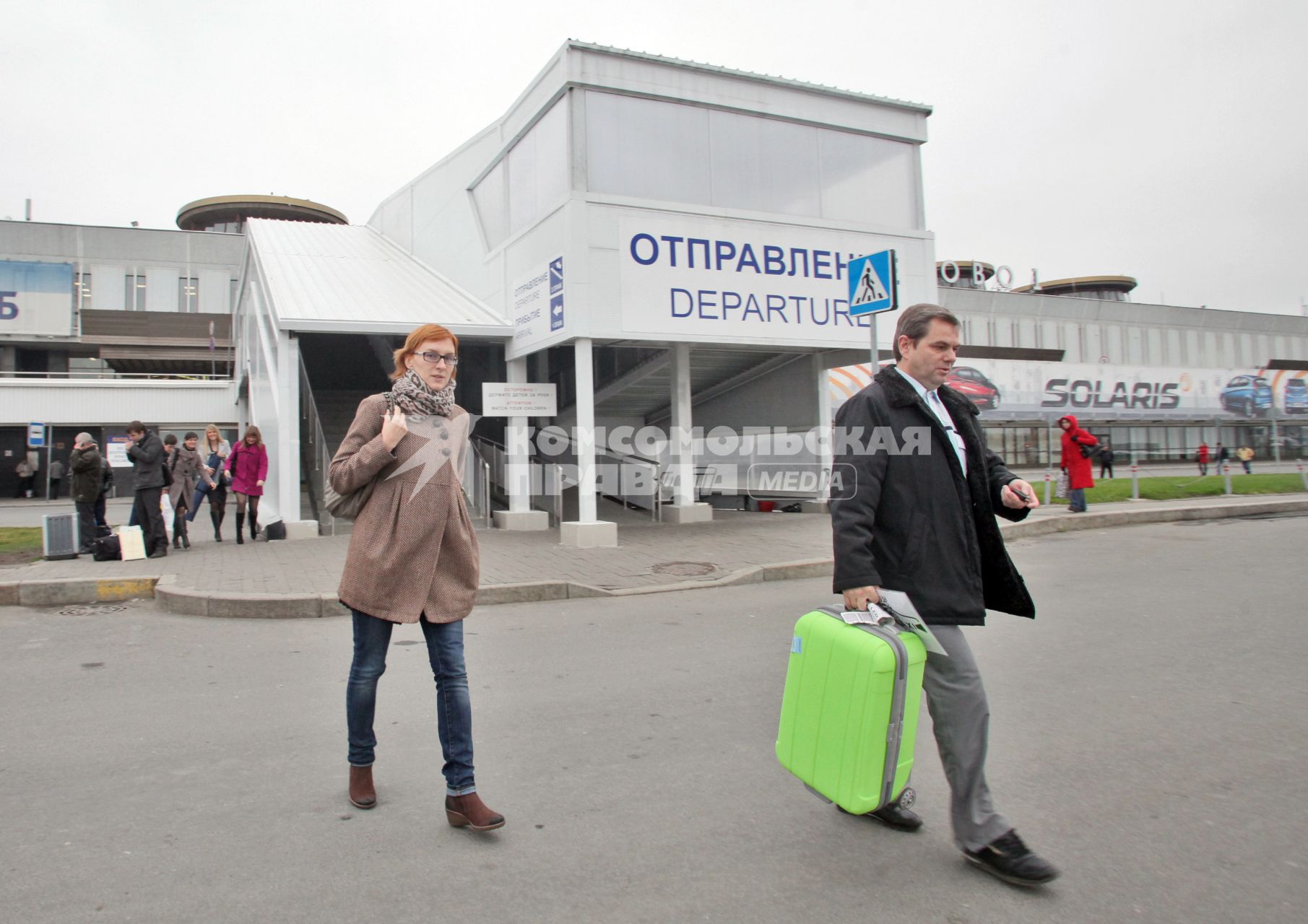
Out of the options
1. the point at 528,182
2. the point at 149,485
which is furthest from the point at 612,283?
the point at 149,485

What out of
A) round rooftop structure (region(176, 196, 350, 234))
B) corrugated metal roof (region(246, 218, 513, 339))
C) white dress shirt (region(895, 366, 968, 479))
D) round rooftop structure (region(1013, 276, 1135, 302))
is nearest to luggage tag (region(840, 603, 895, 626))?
white dress shirt (region(895, 366, 968, 479))

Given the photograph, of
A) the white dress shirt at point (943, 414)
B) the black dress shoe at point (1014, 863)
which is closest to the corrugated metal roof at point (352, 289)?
the white dress shirt at point (943, 414)

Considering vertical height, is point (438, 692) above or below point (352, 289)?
below

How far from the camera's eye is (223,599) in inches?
294

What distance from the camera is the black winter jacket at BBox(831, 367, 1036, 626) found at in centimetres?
284

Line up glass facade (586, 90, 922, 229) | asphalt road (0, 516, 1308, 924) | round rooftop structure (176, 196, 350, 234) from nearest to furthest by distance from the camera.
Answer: asphalt road (0, 516, 1308, 924) < glass facade (586, 90, 922, 229) < round rooftop structure (176, 196, 350, 234)

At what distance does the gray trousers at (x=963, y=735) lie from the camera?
8.98ft

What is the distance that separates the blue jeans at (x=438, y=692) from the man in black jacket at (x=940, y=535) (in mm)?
1444

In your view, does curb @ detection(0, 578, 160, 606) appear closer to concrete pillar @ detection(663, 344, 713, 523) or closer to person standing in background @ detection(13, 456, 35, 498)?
concrete pillar @ detection(663, 344, 713, 523)

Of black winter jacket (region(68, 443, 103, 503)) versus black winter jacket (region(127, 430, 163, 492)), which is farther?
black winter jacket (region(127, 430, 163, 492))

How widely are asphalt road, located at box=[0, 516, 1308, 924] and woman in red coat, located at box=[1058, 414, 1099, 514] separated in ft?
26.2

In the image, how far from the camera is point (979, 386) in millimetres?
35531

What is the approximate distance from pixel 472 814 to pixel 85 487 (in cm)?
959

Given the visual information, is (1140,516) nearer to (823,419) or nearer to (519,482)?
(823,419)
